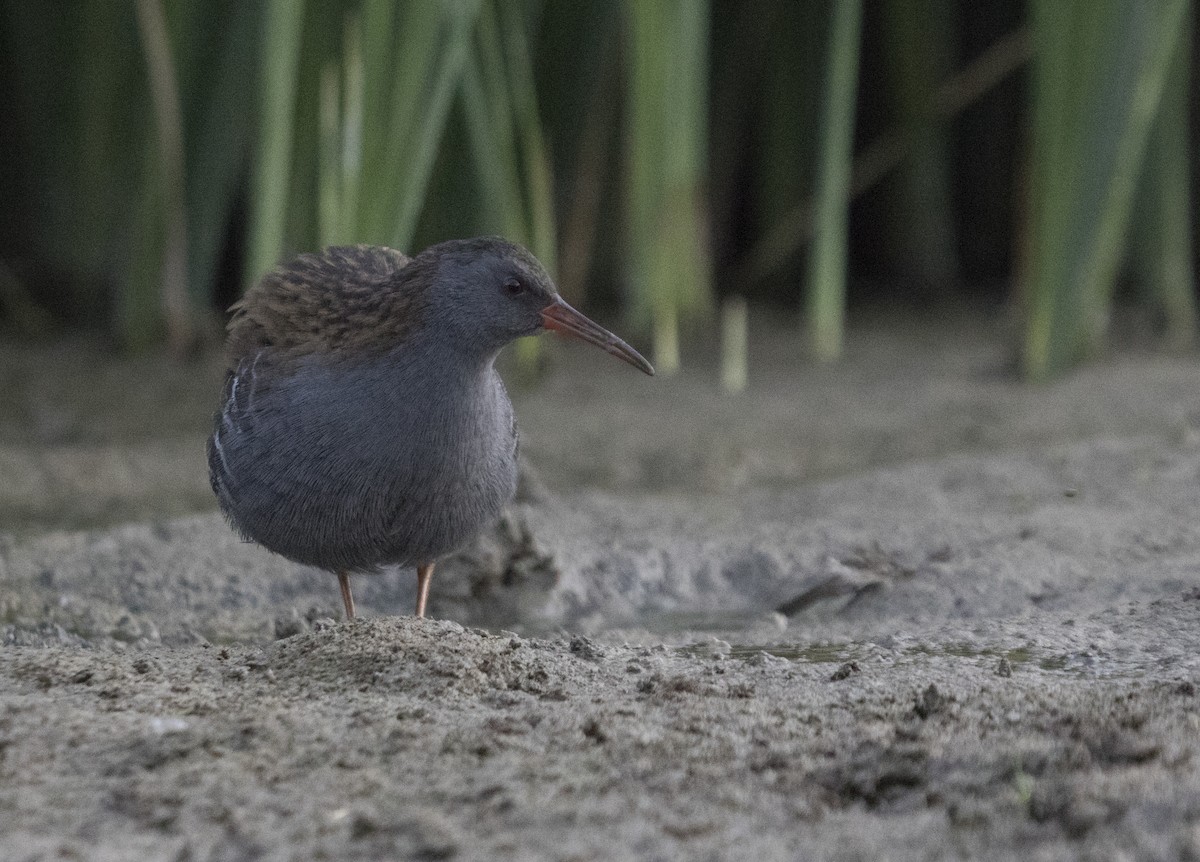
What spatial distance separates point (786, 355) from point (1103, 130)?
1.87 m

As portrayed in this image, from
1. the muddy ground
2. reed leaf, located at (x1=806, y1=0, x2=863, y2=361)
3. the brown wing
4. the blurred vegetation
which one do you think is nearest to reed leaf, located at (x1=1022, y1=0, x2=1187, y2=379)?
the blurred vegetation

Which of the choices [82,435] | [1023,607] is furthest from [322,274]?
[82,435]

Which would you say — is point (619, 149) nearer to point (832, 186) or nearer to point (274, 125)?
point (832, 186)

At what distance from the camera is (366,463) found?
3113 mm

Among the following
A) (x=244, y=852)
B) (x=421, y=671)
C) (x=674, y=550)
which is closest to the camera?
(x=244, y=852)

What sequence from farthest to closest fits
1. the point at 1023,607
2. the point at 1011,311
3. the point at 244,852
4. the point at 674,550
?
the point at 1011,311 < the point at 674,550 < the point at 1023,607 < the point at 244,852

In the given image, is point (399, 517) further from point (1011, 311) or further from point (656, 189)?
point (1011, 311)

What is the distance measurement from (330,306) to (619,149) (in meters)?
3.68

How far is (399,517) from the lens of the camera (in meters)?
3.15

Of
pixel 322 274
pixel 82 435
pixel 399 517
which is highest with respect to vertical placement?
pixel 322 274

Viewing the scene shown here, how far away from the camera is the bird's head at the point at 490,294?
10.6ft

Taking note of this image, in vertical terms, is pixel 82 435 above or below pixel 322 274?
below

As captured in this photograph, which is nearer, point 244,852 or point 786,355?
point 244,852

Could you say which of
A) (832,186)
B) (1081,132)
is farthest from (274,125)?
(1081,132)
